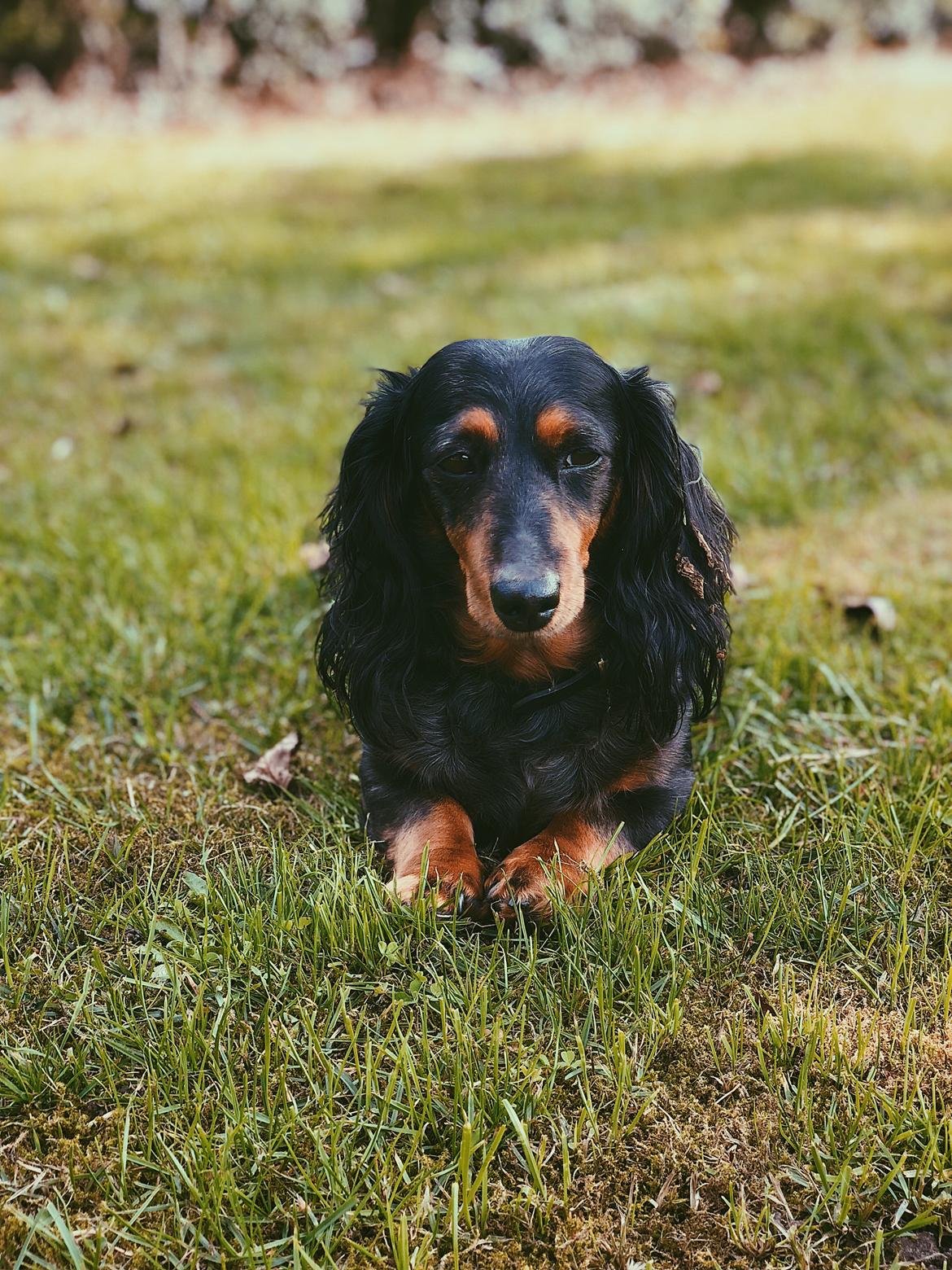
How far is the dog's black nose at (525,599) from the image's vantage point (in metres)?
2.02

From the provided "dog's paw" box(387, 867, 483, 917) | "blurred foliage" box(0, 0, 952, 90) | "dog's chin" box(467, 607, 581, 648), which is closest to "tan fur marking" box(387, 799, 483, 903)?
"dog's paw" box(387, 867, 483, 917)

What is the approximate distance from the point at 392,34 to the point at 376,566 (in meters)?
15.3

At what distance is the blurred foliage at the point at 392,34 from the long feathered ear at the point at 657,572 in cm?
1333

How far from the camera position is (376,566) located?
256cm

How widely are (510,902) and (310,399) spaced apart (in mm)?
3593

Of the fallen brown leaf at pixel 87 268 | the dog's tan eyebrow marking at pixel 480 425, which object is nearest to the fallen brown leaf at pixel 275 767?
the dog's tan eyebrow marking at pixel 480 425

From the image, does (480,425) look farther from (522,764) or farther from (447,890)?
(447,890)

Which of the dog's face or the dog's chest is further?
the dog's chest

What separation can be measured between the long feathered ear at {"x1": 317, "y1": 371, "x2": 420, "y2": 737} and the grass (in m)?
0.34

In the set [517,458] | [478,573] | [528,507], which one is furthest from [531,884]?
[517,458]

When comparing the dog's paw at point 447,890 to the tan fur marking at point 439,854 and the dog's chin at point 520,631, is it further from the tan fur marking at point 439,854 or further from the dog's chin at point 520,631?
the dog's chin at point 520,631

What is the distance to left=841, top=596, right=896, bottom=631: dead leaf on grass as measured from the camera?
10.6ft

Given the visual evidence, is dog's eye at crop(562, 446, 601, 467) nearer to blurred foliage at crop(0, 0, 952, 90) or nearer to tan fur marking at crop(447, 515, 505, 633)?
tan fur marking at crop(447, 515, 505, 633)

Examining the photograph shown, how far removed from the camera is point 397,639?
8.20 ft
